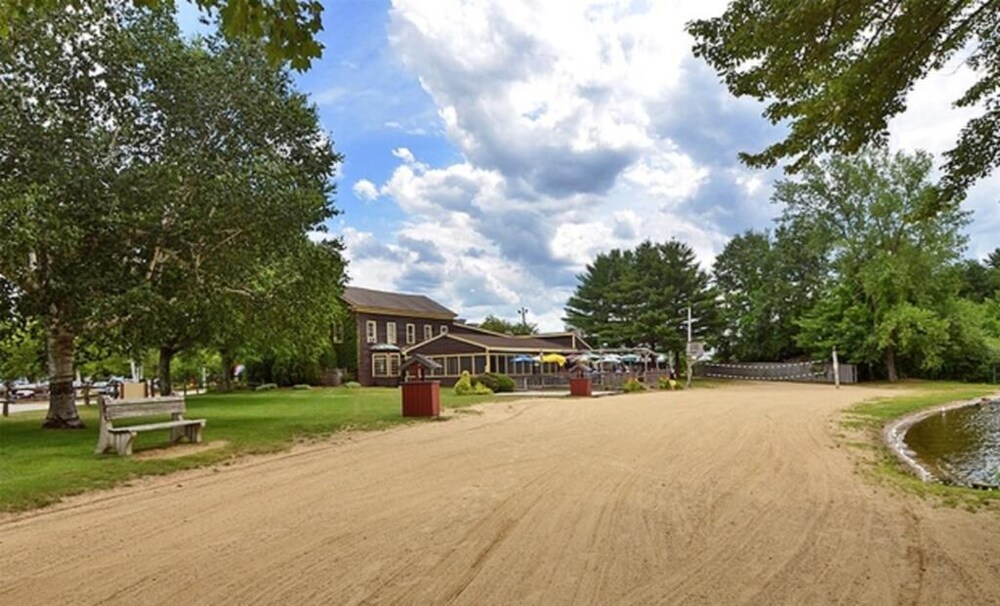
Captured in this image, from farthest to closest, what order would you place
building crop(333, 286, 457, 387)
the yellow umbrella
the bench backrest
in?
1. building crop(333, 286, 457, 387)
2. the yellow umbrella
3. the bench backrest

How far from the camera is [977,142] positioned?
21.9ft

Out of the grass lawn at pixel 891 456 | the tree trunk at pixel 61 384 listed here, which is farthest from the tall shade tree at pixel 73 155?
the grass lawn at pixel 891 456

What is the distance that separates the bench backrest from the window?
30249mm

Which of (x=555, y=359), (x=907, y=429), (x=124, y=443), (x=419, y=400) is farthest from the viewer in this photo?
(x=555, y=359)

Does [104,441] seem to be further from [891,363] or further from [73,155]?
[891,363]

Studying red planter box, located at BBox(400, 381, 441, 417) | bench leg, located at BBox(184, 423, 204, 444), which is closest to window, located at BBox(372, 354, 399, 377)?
red planter box, located at BBox(400, 381, 441, 417)

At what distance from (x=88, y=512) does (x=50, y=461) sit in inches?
146

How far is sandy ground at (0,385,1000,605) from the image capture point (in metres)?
4.00

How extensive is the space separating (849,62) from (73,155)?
1237 cm

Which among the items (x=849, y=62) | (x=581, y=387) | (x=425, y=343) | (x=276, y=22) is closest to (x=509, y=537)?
(x=276, y=22)

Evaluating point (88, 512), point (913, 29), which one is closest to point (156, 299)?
point (88, 512)

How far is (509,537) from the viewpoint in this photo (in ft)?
16.9

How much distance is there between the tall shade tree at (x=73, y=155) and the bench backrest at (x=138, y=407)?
2.06m

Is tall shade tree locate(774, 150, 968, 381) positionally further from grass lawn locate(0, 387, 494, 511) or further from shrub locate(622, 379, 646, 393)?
grass lawn locate(0, 387, 494, 511)
